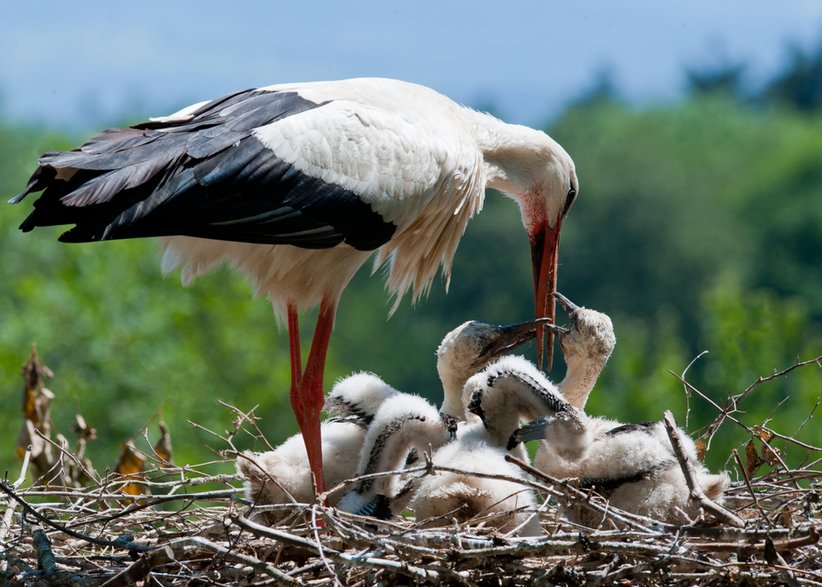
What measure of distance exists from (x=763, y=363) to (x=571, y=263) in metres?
21.6

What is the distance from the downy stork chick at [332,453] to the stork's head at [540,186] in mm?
1017

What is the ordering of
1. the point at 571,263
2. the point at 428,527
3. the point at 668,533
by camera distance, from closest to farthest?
the point at 668,533
the point at 428,527
the point at 571,263

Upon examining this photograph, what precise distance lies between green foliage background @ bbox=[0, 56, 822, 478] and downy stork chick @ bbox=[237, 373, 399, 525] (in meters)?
1.79

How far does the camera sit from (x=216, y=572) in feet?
15.9

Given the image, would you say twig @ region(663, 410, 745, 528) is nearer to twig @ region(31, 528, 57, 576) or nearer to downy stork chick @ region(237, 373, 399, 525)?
downy stork chick @ region(237, 373, 399, 525)

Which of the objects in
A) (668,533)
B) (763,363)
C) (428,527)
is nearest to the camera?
(668,533)

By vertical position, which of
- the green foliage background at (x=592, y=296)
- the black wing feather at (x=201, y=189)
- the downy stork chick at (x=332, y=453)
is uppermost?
the black wing feather at (x=201, y=189)

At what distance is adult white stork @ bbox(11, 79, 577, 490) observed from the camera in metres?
5.34

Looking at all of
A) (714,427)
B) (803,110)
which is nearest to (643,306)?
(803,110)

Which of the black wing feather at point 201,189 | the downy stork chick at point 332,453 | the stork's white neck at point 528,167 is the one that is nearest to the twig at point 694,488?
the downy stork chick at point 332,453

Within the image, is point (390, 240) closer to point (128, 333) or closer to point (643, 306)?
point (128, 333)

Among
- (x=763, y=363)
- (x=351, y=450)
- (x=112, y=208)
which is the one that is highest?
(x=112, y=208)

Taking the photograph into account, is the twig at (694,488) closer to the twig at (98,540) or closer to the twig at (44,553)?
the twig at (98,540)

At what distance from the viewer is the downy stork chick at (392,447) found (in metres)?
5.54
